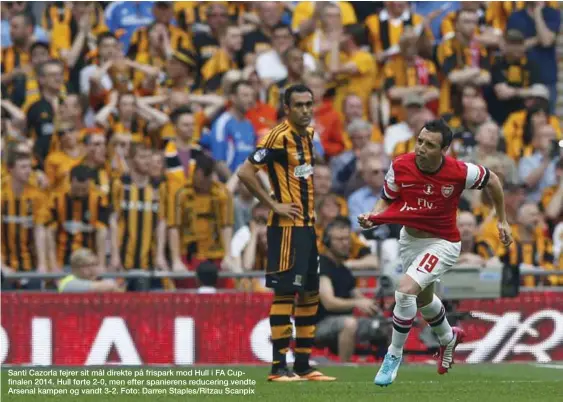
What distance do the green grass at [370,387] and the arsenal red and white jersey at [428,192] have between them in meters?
1.23

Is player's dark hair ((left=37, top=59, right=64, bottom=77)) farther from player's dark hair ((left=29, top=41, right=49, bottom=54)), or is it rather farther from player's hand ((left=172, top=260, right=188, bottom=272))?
player's hand ((left=172, top=260, right=188, bottom=272))

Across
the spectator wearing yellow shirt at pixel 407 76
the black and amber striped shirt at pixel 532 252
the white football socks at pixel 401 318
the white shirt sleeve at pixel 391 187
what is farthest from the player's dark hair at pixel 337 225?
the spectator wearing yellow shirt at pixel 407 76

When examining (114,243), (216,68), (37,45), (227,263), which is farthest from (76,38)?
(227,263)

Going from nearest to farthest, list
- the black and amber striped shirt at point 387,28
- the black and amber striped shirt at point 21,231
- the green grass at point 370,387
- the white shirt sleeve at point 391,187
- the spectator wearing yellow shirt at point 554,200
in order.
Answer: the green grass at point 370,387
the white shirt sleeve at point 391,187
the black and amber striped shirt at point 21,231
the spectator wearing yellow shirt at point 554,200
the black and amber striped shirt at point 387,28

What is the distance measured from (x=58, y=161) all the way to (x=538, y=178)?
5.61 m

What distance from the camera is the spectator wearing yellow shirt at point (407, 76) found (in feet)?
59.7

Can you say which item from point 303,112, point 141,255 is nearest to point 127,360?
point 141,255

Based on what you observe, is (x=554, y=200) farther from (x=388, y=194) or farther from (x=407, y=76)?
(x=388, y=194)

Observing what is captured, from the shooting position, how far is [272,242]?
1194cm

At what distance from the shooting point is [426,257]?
1085cm

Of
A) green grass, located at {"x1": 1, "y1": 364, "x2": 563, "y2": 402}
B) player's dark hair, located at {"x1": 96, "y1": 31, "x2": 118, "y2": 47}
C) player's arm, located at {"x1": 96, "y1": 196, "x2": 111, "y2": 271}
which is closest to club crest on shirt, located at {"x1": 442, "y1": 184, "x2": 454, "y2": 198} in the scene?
green grass, located at {"x1": 1, "y1": 364, "x2": 563, "y2": 402}

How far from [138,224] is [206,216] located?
2.92 ft

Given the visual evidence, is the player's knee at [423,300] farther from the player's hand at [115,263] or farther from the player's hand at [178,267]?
the player's hand at [115,263]

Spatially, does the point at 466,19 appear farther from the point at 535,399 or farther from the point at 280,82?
the point at 535,399
